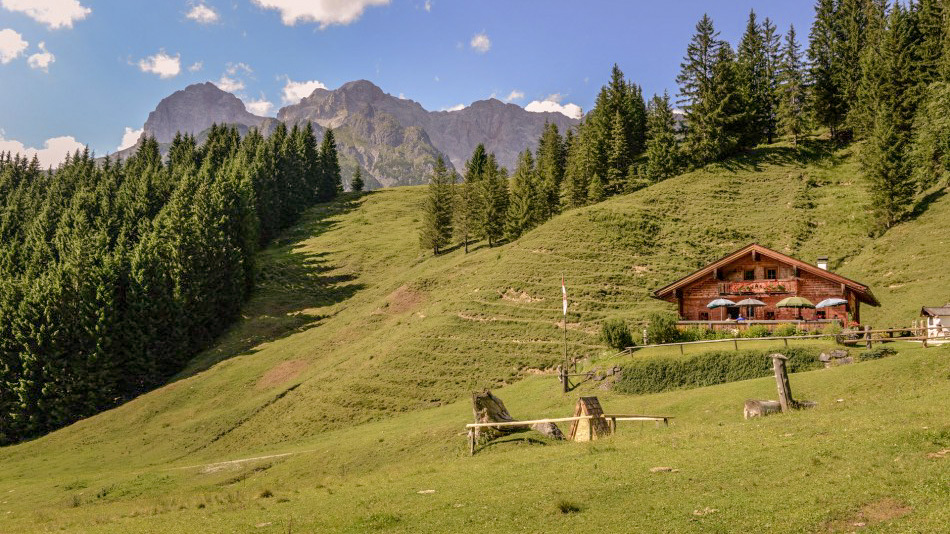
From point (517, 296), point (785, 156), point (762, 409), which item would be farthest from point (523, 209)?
point (762, 409)

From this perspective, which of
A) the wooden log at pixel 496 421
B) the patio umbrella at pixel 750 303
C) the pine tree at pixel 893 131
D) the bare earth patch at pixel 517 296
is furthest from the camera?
the pine tree at pixel 893 131

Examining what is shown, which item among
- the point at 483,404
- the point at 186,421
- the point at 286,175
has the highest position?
the point at 286,175

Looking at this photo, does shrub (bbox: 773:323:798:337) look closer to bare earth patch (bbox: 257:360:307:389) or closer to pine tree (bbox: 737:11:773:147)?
bare earth patch (bbox: 257:360:307:389)

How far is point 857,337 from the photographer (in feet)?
127

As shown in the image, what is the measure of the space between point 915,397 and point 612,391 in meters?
20.3

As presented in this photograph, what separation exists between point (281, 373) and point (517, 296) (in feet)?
90.6

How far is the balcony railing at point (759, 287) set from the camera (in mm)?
52344

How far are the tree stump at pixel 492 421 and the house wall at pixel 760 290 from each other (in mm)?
33435

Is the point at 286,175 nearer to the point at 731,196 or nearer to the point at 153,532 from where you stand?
the point at 731,196

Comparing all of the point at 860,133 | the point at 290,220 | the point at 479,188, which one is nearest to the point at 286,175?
the point at 290,220

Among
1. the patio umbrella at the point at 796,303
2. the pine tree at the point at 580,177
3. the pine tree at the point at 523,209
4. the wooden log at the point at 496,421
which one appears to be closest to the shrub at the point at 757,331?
the patio umbrella at the point at 796,303

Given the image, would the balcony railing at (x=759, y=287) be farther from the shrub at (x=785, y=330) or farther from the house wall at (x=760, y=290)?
the shrub at (x=785, y=330)

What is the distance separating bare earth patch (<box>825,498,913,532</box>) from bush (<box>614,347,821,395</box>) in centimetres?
2649

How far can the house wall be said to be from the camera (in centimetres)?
5138
